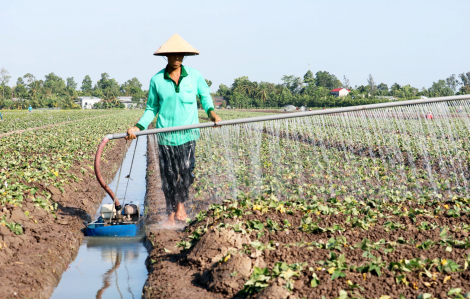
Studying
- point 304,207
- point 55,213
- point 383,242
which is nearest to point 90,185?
point 55,213

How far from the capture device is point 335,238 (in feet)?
13.7

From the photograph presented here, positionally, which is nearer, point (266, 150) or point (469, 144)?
point (266, 150)

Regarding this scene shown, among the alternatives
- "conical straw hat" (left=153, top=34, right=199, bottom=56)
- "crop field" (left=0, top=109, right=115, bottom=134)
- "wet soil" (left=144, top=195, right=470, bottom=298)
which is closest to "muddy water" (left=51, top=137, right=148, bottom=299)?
"wet soil" (left=144, top=195, right=470, bottom=298)

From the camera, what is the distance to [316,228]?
439cm

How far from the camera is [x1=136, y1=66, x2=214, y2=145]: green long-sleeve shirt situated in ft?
17.7

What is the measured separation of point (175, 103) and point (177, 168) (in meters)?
0.79

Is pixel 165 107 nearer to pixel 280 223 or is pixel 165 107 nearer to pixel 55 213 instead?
pixel 280 223

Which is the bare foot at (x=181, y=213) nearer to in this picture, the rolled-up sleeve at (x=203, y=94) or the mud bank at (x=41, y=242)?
the mud bank at (x=41, y=242)

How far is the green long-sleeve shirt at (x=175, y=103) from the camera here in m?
5.40

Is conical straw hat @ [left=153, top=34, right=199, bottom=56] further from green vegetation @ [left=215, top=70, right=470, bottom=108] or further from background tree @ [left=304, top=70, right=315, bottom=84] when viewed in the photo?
background tree @ [left=304, top=70, right=315, bottom=84]

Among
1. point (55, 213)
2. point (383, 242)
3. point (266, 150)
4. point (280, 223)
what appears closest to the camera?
point (383, 242)

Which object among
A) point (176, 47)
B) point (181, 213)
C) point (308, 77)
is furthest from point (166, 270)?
point (308, 77)

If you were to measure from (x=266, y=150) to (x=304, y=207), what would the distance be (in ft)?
8.44

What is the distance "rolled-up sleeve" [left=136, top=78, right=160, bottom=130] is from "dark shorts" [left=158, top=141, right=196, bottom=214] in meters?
0.34
